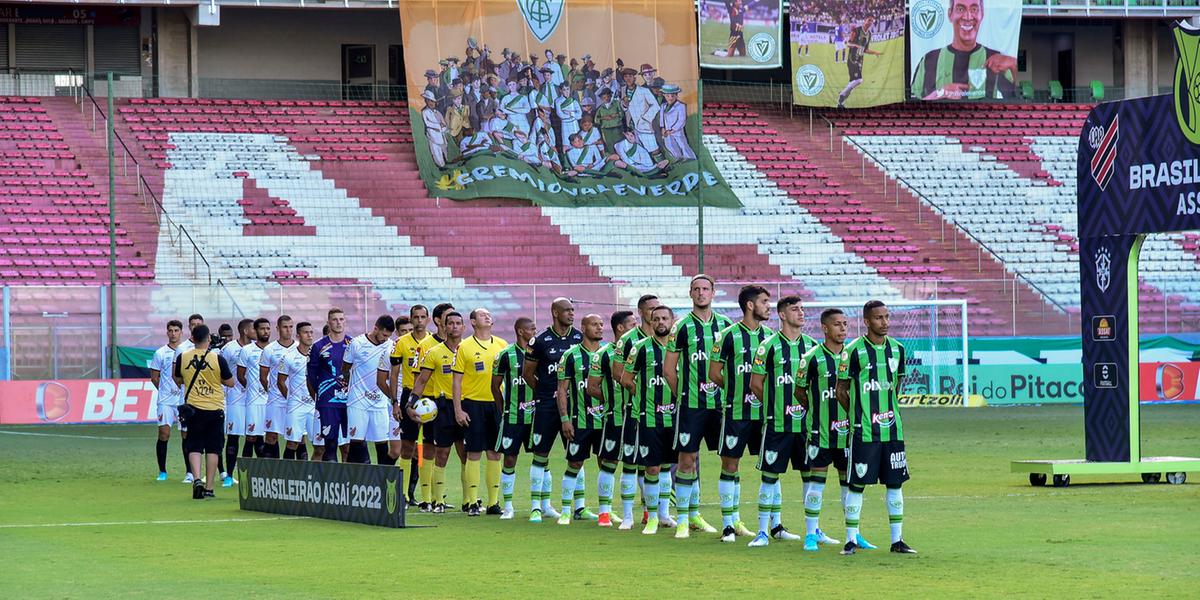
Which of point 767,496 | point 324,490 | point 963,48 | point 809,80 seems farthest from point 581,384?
point 963,48

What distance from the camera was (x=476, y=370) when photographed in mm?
16969

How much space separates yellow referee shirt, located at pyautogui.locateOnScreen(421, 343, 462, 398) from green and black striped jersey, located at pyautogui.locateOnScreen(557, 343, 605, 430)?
1.52 metres

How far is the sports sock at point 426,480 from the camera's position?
1741 cm

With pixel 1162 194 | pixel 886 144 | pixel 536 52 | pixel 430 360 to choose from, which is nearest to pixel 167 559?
pixel 430 360

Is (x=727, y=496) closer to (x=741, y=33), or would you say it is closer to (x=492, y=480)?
(x=492, y=480)

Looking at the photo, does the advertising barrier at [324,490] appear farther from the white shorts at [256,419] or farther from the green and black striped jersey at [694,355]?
the white shorts at [256,419]

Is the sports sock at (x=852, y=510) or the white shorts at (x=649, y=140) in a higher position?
the white shorts at (x=649, y=140)

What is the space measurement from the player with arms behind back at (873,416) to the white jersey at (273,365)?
347 inches

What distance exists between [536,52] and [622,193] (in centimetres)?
474

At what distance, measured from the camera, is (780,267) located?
41.8 metres

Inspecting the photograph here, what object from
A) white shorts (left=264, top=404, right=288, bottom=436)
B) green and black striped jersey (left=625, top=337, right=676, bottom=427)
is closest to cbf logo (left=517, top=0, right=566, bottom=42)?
white shorts (left=264, top=404, right=288, bottom=436)

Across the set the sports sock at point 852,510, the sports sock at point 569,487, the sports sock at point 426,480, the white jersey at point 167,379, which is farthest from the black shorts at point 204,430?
the sports sock at point 852,510

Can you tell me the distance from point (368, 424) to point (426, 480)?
1238mm

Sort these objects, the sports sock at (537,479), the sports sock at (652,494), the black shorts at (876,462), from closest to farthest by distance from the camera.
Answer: the black shorts at (876,462)
the sports sock at (652,494)
the sports sock at (537,479)
